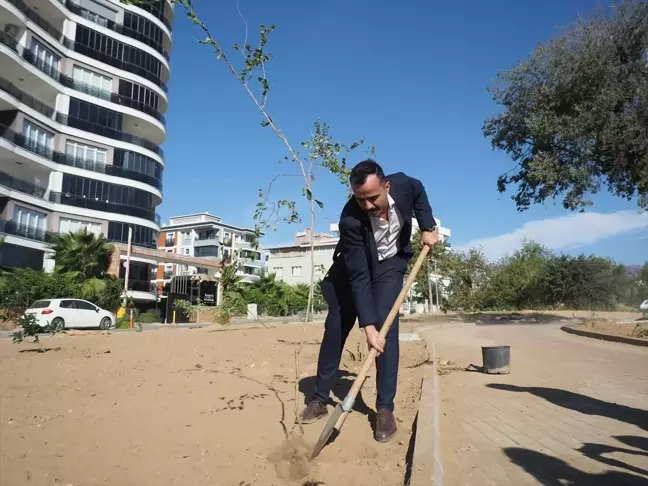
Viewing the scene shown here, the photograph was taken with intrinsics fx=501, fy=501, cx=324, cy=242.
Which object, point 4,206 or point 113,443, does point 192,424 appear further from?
point 4,206

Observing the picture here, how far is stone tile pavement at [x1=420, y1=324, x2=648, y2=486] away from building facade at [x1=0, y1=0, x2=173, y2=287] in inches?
1201

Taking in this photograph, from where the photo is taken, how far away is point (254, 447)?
2.88m

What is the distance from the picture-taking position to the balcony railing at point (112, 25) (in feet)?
115

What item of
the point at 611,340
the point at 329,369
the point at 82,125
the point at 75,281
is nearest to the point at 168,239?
the point at 82,125

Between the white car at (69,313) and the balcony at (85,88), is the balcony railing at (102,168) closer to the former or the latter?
the balcony at (85,88)

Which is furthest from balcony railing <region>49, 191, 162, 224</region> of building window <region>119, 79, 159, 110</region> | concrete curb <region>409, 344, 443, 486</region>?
concrete curb <region>409, 344, 443, 486</region>

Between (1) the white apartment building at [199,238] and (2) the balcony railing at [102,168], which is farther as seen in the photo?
(1) the white apartment building at [199,238]

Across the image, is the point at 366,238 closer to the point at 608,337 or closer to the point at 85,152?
the point at 608,337

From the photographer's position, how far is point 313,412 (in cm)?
352

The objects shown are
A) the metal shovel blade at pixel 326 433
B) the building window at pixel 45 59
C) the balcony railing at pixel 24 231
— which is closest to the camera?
the metal shovel blade at pixel 326 433

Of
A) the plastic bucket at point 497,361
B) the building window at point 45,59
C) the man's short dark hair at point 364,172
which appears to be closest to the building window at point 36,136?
the building window at point 45,59

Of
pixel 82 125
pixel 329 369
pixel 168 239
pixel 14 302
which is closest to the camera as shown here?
pixel 329 369

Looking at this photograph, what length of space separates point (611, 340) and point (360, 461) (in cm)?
1200

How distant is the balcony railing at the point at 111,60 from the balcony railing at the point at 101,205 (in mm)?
10183
